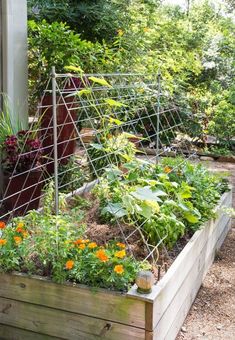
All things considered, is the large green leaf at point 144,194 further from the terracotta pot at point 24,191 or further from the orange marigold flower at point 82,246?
the terracotta pot at point 24,191

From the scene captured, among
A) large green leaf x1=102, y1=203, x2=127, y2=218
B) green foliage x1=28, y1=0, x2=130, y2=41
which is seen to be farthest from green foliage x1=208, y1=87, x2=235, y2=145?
large green leaf x1=102, y1=203, x2=127, y2=218

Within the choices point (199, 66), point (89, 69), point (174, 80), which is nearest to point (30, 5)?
point (89, 69)

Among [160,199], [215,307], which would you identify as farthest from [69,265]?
[215,307]

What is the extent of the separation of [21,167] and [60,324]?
172 centimetres

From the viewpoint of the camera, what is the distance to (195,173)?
3480 mm

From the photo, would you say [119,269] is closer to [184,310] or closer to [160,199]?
[184,310]

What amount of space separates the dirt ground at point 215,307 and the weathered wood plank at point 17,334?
0.70 metres

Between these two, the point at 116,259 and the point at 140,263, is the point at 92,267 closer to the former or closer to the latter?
the point at 116,259

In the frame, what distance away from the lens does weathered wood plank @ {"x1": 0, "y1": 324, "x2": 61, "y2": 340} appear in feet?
6.87

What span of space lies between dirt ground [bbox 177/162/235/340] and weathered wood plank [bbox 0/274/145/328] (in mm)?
542

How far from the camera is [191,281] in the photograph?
258 cm

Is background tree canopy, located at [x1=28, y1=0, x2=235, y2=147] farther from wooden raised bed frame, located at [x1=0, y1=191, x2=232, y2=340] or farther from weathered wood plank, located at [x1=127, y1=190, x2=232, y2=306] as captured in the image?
wooden raised bed frame, located at [x1=0, y1=191, x2=232, y2=340]

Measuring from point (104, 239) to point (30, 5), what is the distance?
404 centimetres

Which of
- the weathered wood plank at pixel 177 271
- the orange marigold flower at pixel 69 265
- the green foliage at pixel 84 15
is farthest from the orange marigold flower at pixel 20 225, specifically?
the green foliage at pixel 84 15
